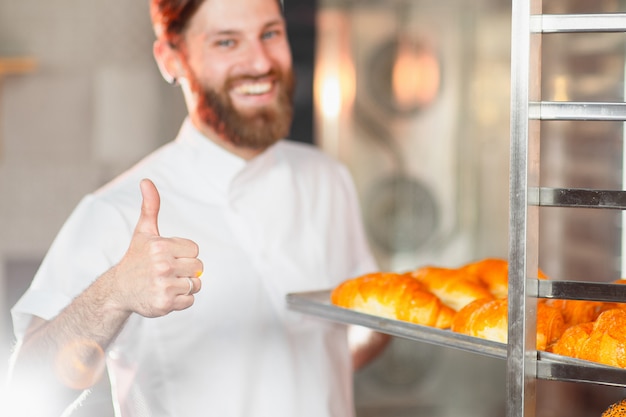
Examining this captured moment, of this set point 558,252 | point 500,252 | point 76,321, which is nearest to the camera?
point 76,321

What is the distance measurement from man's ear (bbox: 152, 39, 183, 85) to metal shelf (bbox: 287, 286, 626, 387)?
18.0 inches

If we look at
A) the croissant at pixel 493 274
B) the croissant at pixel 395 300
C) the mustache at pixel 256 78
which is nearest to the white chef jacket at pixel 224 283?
the mustache at pixel 256 78

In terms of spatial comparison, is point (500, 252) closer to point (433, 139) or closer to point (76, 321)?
point (433, 139)

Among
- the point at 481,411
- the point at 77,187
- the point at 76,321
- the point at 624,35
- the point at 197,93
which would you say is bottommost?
the point at 481,411

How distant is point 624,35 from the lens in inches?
108

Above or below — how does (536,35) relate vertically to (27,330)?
above

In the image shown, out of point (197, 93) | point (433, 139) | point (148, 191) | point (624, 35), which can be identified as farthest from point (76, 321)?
point (433, 139)

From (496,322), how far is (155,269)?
17.7 inches

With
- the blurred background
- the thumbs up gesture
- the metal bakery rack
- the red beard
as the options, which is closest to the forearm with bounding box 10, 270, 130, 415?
the thumbs up gesture

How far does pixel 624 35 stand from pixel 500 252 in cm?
103

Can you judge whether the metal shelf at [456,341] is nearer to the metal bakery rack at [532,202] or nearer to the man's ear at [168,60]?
the metal bakery rack at [532,202]

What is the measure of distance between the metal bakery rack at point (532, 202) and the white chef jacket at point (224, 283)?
25.9 inches

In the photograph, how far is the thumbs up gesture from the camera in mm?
1093

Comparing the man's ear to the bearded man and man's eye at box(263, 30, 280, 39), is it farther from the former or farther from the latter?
man's eye at box(263, 30, 280, 39)
